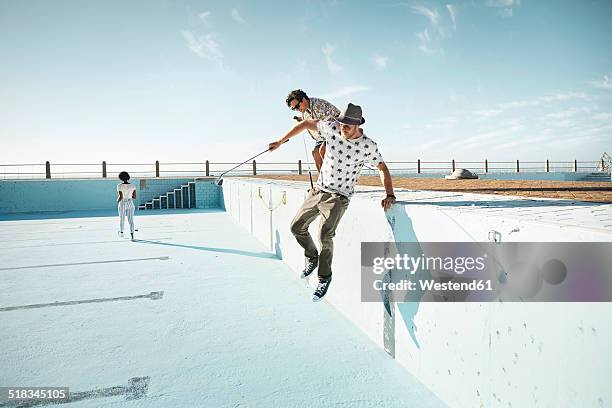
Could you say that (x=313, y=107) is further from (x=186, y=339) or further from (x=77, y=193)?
(x=77, y=193)

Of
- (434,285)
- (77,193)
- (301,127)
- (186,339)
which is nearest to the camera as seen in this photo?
(434,285)

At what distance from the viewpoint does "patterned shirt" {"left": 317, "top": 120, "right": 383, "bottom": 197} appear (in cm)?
315

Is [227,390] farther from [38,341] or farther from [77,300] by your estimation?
[77,300]

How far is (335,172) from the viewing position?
3285mm

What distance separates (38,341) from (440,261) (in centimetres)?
383

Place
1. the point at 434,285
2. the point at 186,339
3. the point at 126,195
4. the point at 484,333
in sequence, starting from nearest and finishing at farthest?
the point at 484,333
the point at 434,285
the point at 186,339
the point at 126,195

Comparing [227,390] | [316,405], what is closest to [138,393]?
[227,390]

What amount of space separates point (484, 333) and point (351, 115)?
1.83 m

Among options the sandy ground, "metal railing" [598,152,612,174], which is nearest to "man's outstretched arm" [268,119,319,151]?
the sandy ground

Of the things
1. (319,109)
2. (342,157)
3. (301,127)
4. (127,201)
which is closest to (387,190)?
(342,157)

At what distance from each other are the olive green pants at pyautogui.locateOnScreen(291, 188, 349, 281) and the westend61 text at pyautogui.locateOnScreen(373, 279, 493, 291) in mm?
526

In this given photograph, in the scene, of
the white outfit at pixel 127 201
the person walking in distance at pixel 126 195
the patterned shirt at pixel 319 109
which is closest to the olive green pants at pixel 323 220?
the patterned shirt at pixel 319 109

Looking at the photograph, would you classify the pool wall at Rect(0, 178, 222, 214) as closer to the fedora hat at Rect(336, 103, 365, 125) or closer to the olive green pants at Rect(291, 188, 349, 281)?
the olive green pants at Rect(291, 188, 349, 281)

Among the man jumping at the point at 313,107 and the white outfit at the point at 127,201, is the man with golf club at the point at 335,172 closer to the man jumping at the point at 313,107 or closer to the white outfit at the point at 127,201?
the man jumping at the point at 313,107
